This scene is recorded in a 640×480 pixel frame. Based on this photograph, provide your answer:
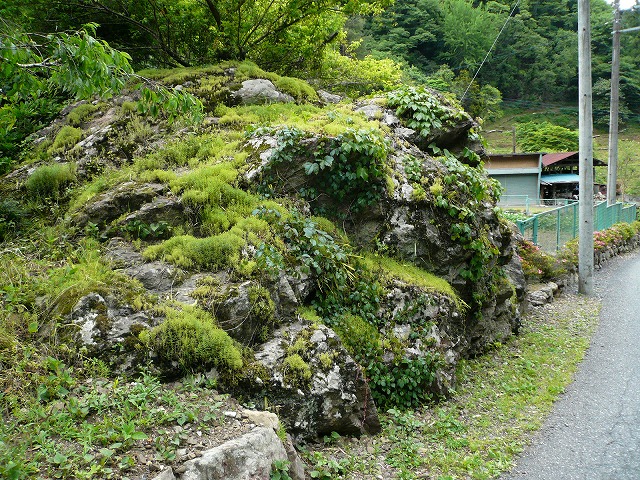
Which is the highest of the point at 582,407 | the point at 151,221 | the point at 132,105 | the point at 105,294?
the point at 132,105

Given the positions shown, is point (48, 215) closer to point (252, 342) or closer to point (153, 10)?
point (252, 342)

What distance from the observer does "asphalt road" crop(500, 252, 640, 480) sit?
459cm

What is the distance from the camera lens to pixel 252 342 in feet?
16.0

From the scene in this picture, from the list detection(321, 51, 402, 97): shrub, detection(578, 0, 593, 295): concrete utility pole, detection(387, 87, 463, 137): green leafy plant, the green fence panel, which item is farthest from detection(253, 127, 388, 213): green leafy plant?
detection(578, 0, 593, 295): concrete utility pole

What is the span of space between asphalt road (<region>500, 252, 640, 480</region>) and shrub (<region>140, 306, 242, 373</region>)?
2.85 meters

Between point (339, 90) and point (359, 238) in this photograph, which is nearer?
point (359, 238)

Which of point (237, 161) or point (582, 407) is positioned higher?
point (237, 161)

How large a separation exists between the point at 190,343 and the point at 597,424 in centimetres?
461

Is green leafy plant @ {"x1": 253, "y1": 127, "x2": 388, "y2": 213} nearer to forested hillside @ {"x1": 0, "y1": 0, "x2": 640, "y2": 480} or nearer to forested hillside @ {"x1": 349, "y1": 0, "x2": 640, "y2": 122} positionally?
forested hillside @ {"x1": 0, "y1": 0, "x2": 640, "y2": 480}

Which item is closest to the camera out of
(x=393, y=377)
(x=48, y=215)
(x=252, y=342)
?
(x=252, y=342)

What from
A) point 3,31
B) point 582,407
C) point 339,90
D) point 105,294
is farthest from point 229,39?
point 582,407

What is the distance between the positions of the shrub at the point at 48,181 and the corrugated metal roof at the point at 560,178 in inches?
1603

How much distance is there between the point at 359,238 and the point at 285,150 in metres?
1.63

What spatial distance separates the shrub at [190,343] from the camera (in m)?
4.28
